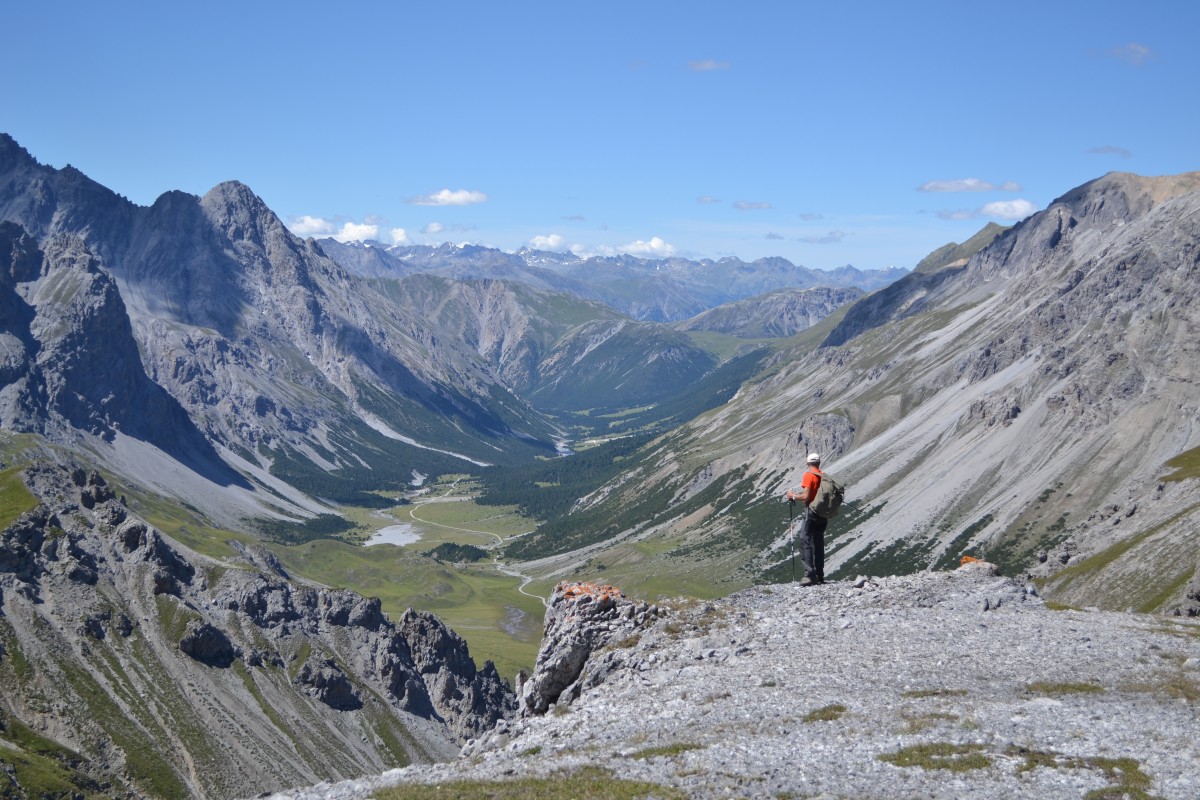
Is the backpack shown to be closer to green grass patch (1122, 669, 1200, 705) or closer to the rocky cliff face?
green grass patch (1122, 669, 1200, 705)

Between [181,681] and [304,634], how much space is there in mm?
25800

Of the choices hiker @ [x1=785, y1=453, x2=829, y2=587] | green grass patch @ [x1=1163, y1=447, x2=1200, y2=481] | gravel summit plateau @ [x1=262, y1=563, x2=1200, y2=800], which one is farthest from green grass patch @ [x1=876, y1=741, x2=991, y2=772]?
green grass patch @ [x1=1163, y1=447, x2=1200, y2=481]

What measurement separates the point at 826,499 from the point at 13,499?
138m

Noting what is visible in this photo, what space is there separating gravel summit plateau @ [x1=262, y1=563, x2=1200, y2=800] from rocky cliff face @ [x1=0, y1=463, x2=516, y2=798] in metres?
73.8

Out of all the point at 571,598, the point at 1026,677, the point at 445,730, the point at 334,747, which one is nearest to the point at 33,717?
the point at 334,747

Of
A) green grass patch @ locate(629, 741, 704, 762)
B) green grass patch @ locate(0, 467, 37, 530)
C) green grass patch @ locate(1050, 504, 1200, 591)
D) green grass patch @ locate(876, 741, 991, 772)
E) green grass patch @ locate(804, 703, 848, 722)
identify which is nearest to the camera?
green grass patch @ locate(876, 741, 991, 772)

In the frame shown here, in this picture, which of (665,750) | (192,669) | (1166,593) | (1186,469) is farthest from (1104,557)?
(665,750)

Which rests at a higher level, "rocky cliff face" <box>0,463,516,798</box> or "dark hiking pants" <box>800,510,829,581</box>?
"dark hiking pants" <box>800,510,829,581</box>

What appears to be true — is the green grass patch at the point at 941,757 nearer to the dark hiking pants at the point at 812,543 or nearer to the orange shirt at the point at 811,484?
the dark hiking pants at the point at 812,543

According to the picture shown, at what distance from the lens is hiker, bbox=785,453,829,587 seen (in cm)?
5234

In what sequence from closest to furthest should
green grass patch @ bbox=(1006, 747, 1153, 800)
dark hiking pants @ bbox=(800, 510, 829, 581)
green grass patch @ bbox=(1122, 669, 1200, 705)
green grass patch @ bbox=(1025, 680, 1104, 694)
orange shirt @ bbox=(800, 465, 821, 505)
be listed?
1. green grass patch @ bbox=(1006, 747, 1153, 800)
2. green grass patch @ bbox=(1122, 669, 1200, 705)
3. green grass patch @ bbox=(1025, 680, 1104, 694)
4. orange shirt @ bbox=(800, 465, 821, 505)
5. dark hiking pants @ bbox=(800, 510, 829, 581)

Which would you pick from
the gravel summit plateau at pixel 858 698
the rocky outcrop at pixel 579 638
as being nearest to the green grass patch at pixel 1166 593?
the gravel summit plateau at pixel 858 698

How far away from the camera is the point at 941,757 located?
35.7 metres

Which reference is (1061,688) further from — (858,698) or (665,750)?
(665,750)
